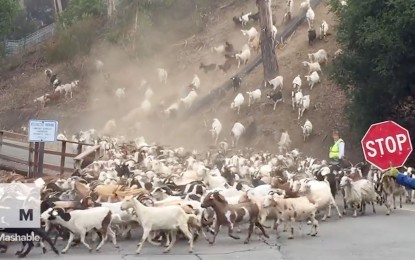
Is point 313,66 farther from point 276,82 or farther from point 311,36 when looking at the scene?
point 311,36

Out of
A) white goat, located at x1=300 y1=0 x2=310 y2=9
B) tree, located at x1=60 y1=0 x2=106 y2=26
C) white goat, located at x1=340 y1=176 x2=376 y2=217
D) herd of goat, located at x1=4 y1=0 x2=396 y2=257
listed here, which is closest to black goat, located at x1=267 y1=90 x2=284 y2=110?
herd of goat, located at x1=4 y1=0 x2=396 y2=257

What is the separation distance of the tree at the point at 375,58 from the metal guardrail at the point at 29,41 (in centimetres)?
3523

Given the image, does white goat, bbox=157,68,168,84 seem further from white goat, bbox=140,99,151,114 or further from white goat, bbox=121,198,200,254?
white goat, bbox=121,198,200,254

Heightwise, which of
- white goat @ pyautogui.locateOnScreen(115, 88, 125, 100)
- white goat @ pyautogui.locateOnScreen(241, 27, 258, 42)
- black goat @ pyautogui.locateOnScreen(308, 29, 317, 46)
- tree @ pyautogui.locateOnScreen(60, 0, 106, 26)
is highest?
tree @ pyautogui.locateOnScreen(60, 0, 106, 26)

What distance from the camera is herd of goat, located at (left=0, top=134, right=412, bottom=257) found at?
1270 centimetres

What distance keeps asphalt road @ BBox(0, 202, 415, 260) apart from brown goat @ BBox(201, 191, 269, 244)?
320 millimetres

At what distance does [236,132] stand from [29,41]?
3254cm

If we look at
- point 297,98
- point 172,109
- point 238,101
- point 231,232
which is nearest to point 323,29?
point 238,101

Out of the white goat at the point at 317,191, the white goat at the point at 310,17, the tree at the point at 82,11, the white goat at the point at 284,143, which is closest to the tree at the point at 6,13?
the tree at the point at 82,11

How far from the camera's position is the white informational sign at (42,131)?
17.4m

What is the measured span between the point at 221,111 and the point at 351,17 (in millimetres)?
10787

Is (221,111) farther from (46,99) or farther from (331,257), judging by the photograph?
(331,257)

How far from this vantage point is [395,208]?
1722cm

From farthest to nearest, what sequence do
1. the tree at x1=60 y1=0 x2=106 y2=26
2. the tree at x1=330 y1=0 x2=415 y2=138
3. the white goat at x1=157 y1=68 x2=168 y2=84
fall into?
the tree at x1=60 y1=0 x2=106 y2=26 → the white goat at x1=157 y1=68 x2=168 y2=84 → the tree at x1=330 y1=0 x2=415 y2=138
